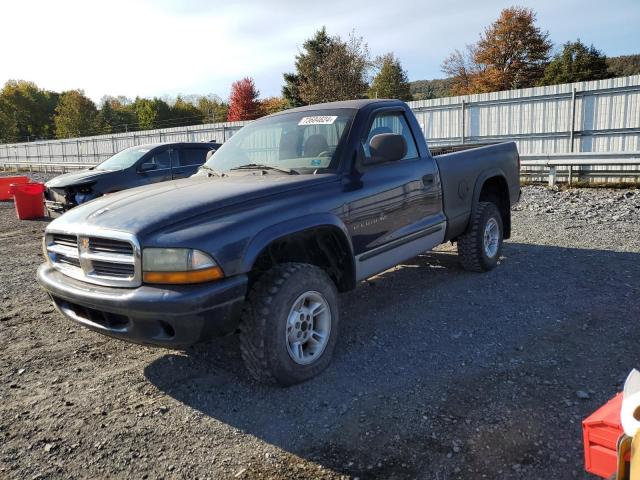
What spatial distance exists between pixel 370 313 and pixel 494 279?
171cm

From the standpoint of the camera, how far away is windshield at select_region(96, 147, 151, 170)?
10133 millimetres

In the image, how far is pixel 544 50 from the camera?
4291cm

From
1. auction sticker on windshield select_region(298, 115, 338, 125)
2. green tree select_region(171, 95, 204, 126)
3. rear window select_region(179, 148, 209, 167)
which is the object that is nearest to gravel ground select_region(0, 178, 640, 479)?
auction sticker on windshield select_region(298, 115, 338, 125)

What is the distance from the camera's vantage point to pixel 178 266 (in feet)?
9.43

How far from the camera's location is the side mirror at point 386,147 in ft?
12.8

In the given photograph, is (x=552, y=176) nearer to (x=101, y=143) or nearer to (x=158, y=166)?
(x=158, y=166)

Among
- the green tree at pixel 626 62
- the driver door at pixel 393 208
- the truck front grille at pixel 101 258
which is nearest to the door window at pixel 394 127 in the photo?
the driver door at pixel 393 208

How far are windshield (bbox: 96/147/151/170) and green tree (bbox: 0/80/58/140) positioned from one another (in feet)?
221

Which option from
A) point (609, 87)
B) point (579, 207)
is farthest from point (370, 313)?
point (609, 87)

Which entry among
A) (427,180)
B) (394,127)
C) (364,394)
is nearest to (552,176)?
(427,180)

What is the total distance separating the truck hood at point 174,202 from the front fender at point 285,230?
26 centimetres

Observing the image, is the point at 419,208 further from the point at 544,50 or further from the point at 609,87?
the point at 544,50

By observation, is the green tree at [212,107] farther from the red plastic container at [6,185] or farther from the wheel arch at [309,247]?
the wheel arch at [309,247]

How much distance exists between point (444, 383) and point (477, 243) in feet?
8.43
